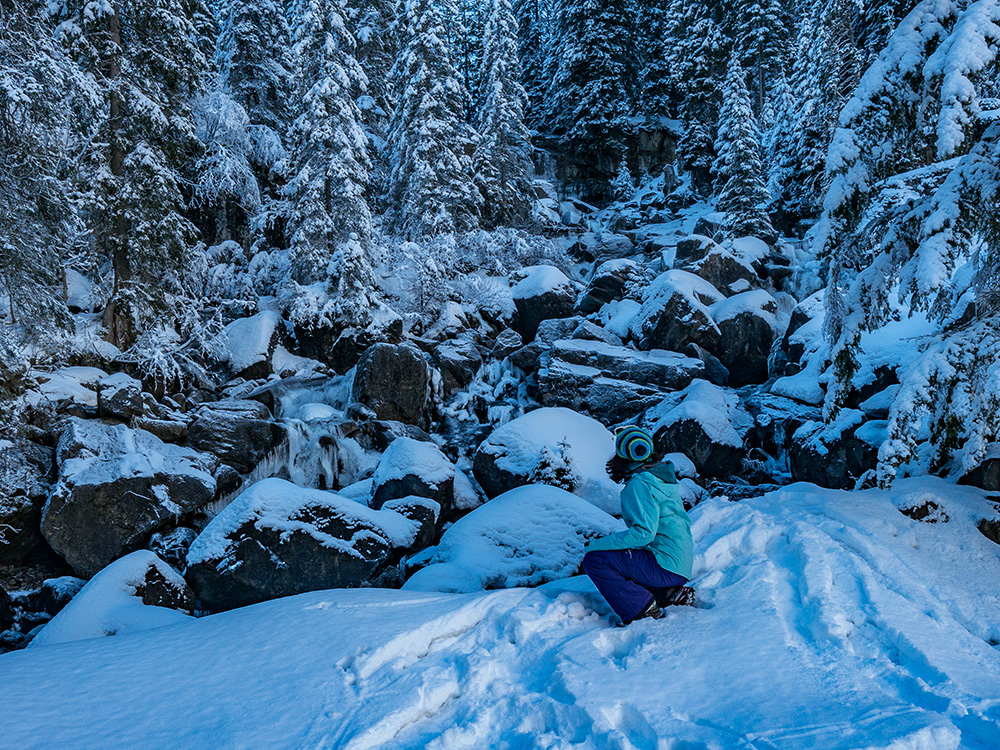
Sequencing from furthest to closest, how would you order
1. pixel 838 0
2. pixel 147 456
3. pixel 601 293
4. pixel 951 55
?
pixel 601 293 → pixel 838 0 → pixel 147 456 → pixel 951 55

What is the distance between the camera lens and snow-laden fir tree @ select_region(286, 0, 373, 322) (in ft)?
58.4

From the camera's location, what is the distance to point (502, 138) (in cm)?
2692

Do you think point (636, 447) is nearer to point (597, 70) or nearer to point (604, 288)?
point (604, 288)

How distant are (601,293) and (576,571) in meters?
15.1

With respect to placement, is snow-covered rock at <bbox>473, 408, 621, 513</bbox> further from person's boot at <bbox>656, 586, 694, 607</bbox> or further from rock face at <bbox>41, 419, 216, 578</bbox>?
rock face at <bbox>41, 419, 216, 578</bbox>

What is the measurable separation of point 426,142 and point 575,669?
69.3ft

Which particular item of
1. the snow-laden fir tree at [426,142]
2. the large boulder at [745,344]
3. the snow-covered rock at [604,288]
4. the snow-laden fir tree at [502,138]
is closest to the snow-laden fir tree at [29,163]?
the snow-laden fir tree at [426,142]

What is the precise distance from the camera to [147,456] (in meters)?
10.6

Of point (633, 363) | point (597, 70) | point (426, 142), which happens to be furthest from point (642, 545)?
point (597, 70)

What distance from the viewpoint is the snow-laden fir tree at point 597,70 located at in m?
34.0

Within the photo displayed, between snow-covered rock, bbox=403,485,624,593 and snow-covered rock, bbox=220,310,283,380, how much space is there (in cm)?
1057

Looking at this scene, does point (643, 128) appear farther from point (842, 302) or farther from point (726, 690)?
point (726, 690)

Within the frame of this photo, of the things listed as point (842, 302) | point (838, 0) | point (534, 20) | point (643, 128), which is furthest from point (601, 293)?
point (534, 20)

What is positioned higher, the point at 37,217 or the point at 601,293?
the point at 37,217
